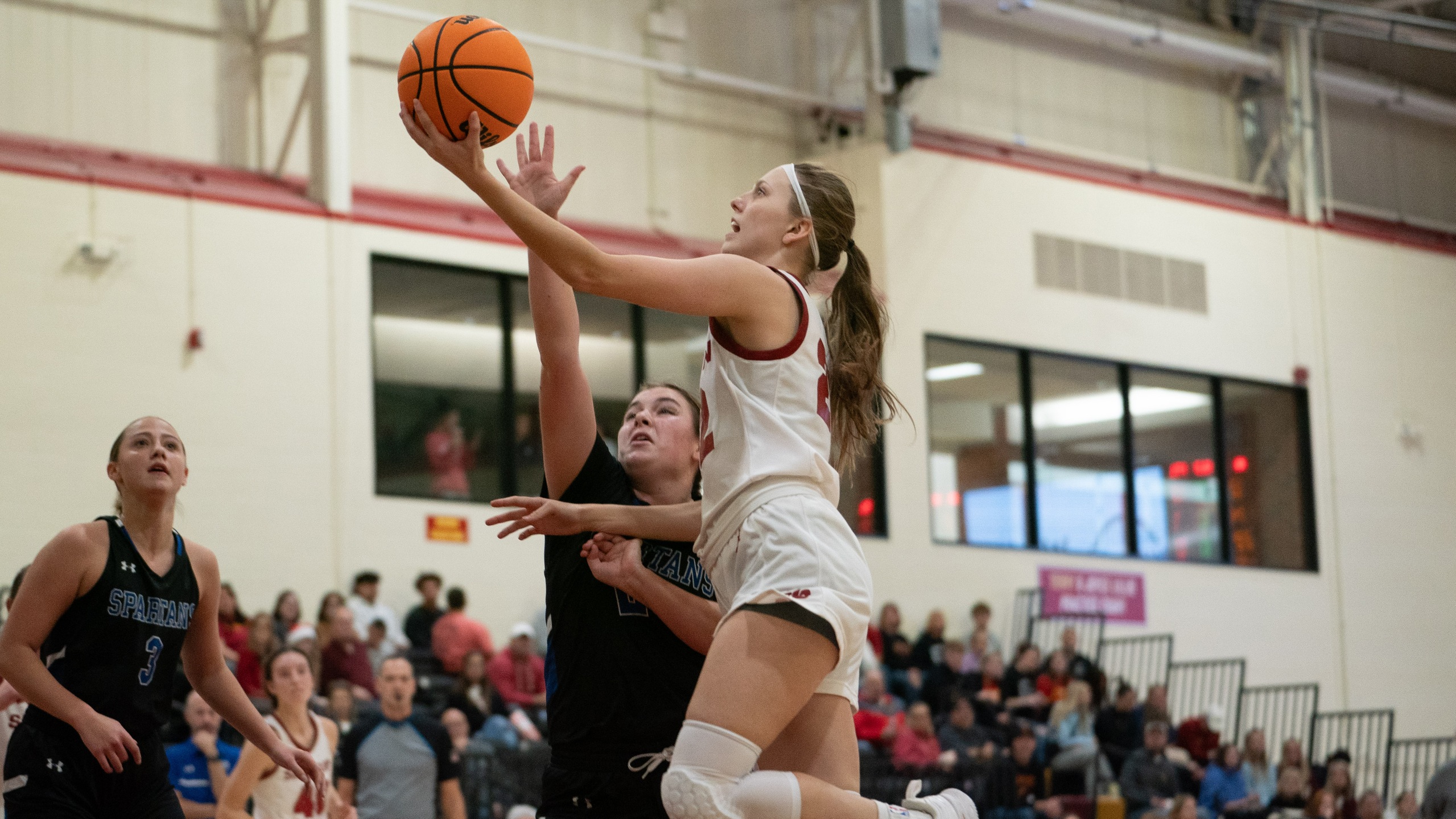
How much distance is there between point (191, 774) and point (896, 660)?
8167 mm

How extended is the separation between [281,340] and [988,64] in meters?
9.17

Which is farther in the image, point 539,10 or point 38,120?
point 539,10

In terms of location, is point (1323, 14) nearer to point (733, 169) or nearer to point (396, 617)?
point (733, 169)

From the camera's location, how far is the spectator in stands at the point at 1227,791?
14.8 metres

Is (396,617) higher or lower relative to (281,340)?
lower

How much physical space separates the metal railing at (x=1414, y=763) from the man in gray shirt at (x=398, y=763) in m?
14.1

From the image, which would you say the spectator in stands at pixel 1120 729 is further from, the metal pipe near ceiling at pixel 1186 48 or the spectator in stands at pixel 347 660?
the metal pipe near ceiling at pixel 1186 48

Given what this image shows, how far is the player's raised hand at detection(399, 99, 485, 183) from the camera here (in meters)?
3.53

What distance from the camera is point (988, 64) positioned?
61.2 ft

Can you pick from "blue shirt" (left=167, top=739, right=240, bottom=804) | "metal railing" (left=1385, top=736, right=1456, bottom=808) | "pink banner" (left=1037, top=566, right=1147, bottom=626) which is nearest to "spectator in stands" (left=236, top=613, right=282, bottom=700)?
"blue shirt" (left=167, top=739, right=240, bottom=804)

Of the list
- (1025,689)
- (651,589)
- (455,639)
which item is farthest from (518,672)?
(651,589)

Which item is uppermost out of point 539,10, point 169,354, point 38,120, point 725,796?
point 539,10

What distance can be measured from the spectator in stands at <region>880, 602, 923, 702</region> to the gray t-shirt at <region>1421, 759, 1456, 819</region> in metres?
6.58

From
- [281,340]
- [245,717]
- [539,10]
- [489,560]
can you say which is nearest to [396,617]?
[489,560]
